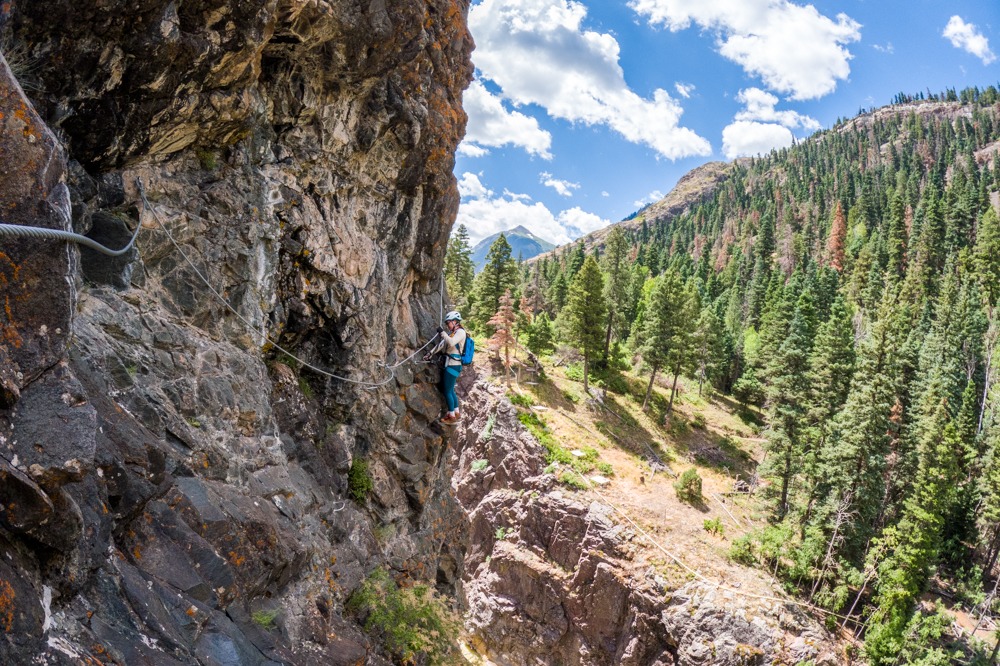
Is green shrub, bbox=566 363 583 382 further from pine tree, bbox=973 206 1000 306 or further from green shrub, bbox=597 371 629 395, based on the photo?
pine tree, bbox=973 206 1000 306

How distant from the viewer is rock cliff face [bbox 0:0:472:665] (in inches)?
176

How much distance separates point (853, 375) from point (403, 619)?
109ft

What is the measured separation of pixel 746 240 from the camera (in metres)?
113

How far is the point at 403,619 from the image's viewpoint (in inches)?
439

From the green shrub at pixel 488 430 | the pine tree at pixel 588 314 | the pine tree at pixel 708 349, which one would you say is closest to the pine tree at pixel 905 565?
the pine tree at pixel 708 349

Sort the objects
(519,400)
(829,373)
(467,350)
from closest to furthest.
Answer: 1. (467,350)
2. (829,373)
3. (519,400)

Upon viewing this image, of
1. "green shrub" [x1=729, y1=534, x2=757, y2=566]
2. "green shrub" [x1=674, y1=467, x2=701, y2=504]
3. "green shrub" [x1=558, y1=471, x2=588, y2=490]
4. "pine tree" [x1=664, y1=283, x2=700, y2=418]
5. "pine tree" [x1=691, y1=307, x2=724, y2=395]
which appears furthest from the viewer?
"pine tree" [x1=691, y1=307, x2=724, y2=395]

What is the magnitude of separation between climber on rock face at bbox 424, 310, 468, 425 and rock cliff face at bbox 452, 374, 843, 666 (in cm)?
1581

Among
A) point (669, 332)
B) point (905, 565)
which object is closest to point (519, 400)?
point (669, 332)

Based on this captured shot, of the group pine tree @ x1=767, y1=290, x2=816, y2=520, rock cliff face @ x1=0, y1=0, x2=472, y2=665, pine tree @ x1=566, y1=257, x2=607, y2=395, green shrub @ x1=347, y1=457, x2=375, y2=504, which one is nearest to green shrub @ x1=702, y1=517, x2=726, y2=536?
pine tree @ x1=767, y1=290, x2=816, y2=520

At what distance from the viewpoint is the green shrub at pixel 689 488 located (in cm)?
3078

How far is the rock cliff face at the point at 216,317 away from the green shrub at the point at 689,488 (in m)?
20.1

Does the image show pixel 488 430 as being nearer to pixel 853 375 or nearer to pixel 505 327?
pixel 505 327

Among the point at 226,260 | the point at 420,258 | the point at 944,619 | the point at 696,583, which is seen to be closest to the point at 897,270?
the point at 944,619
